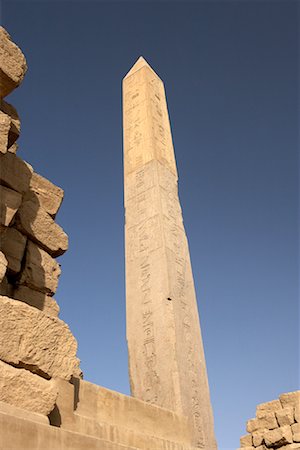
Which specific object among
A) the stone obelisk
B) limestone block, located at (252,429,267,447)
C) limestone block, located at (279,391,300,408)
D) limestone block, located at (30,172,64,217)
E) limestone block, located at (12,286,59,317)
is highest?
the stone obelisk

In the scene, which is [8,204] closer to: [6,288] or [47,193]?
[6,288]

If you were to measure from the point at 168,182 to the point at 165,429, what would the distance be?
15.2 feet

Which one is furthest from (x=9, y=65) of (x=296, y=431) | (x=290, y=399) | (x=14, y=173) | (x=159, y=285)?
(x=290, y=399)

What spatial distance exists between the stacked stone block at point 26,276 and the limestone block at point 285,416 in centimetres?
449

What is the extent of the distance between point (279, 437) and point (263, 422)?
427 millimetres

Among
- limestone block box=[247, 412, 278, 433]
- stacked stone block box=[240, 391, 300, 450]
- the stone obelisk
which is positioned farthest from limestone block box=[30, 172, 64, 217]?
limestone block box=[247, 412, 278, 433]

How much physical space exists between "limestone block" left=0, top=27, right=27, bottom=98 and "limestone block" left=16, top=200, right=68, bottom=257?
669mm

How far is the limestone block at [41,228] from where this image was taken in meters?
3.03

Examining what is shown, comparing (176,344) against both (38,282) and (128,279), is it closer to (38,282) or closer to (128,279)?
(128,279)

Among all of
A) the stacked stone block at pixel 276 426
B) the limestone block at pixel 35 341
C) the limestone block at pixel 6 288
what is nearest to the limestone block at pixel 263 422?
the stacked stone block at pixel 276 426

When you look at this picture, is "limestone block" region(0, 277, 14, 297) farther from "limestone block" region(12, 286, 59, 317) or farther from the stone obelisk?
the stone obelisk

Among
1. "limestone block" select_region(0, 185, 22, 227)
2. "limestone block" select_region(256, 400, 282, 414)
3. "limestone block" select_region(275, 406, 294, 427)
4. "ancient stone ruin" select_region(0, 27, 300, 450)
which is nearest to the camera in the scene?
"ancient stone ruin" select_region(0, 27, 300, 450)

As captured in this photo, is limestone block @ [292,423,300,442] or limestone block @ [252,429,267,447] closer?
limestone block @ [292,423,300,442]

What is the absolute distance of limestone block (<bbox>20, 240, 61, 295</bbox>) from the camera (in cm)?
296
